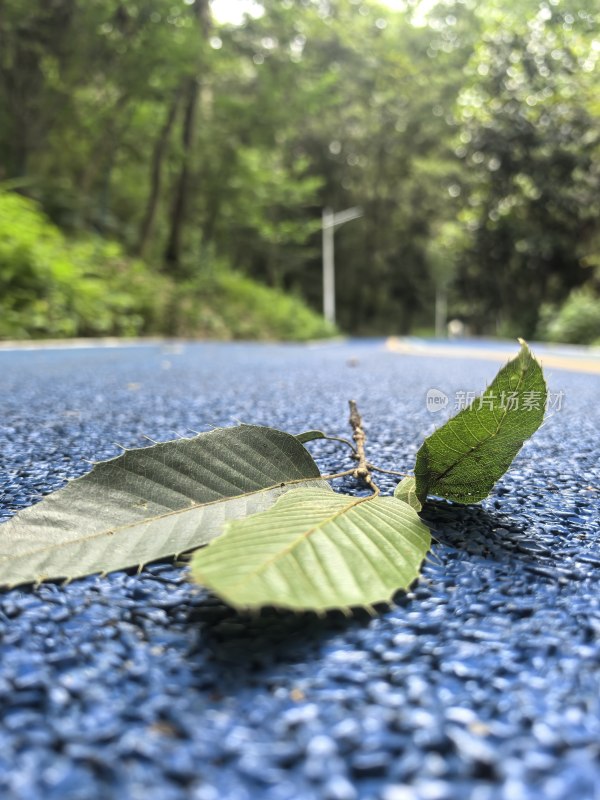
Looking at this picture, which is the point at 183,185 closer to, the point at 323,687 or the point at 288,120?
the point at 288,120

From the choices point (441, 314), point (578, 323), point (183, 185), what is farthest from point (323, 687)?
point (441, 314)

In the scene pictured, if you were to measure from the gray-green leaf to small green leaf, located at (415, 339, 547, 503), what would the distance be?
127mm

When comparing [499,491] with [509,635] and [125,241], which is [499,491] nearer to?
[509,635]

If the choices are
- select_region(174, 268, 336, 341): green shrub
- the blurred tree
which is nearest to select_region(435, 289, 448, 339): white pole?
the blurred tree

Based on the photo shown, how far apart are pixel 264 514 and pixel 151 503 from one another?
3.9 inches

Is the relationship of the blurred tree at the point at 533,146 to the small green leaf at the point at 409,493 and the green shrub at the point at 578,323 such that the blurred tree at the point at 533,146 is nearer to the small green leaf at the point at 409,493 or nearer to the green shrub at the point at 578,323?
the green shrub at the point at 578,323

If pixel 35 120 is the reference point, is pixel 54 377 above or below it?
below

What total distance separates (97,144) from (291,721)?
1348cm

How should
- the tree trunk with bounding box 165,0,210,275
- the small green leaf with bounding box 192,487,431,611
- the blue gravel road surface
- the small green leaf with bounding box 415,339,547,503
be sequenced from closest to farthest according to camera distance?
the blue gravel road surface < the small green leaf with bounding box 192,487,431,611 < the small green leaf with bounding box 415,339,547,503 < the tree trunk with bounding box 165,0,210,275

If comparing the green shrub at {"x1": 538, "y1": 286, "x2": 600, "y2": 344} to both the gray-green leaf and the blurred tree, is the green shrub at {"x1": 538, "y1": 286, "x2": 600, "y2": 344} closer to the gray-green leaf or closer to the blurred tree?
the blurred tree

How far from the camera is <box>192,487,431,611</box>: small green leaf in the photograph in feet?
1.18

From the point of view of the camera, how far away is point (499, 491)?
0.71 metres

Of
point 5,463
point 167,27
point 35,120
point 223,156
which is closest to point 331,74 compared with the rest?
point 223,156

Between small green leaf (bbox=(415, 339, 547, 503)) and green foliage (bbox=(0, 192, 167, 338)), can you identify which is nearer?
small green leaf (bbox=(415, 339, 547, 503))
